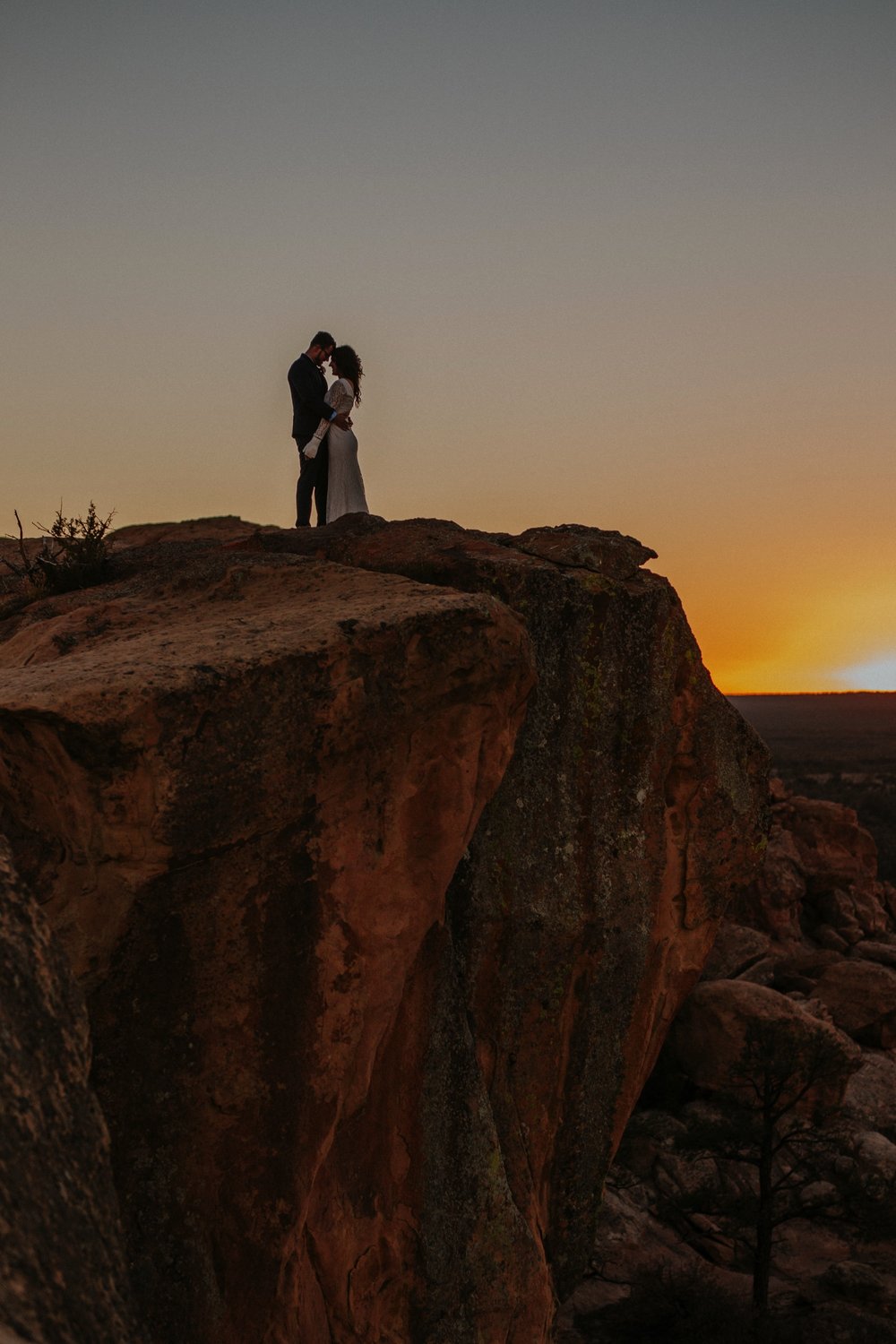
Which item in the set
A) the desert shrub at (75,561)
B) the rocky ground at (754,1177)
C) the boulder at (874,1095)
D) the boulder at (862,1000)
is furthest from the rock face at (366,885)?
the boulder at (862,1000)

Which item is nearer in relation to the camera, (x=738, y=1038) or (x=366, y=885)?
(x=366, y=885)

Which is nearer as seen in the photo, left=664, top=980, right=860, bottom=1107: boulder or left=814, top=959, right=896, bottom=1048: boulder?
left=664, top=980, right=860, bottom=1107: boulder

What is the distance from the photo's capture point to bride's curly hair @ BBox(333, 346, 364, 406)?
1186cm

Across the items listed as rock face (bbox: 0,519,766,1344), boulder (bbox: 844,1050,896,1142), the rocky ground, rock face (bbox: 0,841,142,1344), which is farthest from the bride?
boulder (bbox: 844,1050,896,1142)

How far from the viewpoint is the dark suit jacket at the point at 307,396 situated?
39.4 ft

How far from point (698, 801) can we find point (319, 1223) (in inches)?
223

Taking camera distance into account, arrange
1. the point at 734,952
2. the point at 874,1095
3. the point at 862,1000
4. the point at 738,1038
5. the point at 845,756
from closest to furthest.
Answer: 1. the point at 738,1038
2. the point at 874,1095
3. the point at 862,1000
4. the point at 734,952
5. the point at 845,756

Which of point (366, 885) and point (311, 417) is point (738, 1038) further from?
point (366, 885)

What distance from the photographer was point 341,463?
39.8ft

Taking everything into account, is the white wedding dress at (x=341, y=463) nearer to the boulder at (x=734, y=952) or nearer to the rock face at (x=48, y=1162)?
the rock face at (x=48, y=1162)

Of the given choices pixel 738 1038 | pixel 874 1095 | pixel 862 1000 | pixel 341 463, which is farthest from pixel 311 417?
pixel 862 1000

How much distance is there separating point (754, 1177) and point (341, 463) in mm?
14113

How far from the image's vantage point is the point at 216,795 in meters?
6.05

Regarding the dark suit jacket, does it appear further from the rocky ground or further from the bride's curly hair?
the rocky ground
